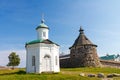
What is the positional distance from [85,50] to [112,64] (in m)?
10.7

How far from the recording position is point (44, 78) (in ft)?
91.1

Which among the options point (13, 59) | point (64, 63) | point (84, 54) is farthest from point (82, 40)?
point (13, 59)

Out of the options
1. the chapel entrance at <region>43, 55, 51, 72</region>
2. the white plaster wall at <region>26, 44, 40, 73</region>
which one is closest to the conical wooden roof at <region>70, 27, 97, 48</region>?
the chapel entrance at <region>43, 55, 51, 72</region>

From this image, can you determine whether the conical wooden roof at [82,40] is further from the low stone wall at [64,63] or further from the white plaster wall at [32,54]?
the white plaster wall at [32,54]

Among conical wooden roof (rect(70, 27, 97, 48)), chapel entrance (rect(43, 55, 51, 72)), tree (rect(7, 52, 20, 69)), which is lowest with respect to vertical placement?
chapel entrance (rect(43, 55, 51, 72))

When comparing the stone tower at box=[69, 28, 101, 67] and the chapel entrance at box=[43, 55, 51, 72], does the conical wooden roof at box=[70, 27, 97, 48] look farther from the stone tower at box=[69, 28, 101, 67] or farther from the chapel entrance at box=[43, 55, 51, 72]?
the chapel entrance at box=[43, 55, 51, 72]

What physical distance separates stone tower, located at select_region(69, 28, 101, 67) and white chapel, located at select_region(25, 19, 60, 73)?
2152cm

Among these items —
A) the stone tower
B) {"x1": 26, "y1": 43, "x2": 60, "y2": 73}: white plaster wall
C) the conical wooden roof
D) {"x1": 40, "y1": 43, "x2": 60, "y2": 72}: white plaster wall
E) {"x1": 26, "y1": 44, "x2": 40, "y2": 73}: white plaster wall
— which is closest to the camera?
{"x1": 26, "y1": 43, "x2": 60, "y2": 73}: white plaster wall

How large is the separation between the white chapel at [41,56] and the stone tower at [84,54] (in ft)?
70.6

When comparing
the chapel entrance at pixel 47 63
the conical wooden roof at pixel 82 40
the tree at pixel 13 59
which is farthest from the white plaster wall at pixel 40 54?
the conical wooden roof at pixel 82 40

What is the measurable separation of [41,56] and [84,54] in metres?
24.2

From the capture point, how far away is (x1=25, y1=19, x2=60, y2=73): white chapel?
3562 cm

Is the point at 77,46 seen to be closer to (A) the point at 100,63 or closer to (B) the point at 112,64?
(A) the point at 100,63

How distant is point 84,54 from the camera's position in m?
58.2
